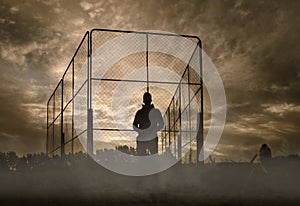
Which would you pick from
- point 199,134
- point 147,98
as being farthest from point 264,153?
point 147,98

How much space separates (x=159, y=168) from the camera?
1202 centimetres

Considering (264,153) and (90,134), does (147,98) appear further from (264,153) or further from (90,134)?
(264,153)

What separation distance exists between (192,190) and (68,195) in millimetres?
2559

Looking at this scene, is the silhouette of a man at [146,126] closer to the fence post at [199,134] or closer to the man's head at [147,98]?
the man's head at [147,98]

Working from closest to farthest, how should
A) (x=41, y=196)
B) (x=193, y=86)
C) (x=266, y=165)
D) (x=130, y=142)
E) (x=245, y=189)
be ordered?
(x=41, y=196)
(x=245, y=189)
(x=266, y=165)
(x=130, y=142)
(x=193, y=86)

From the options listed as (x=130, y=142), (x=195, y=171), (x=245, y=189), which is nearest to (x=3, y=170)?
(x=130, y=142)

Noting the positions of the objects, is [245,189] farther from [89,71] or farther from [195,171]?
[89,71]

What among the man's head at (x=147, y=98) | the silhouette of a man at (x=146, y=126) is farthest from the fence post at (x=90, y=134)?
the man's head at (x=147, y=98)

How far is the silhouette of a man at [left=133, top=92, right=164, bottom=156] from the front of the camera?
40.5 ft

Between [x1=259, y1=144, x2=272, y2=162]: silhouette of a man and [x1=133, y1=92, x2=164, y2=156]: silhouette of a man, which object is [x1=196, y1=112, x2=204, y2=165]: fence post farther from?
[x1=259, y1=144, x2=272, y2=162]: silhouette of a man

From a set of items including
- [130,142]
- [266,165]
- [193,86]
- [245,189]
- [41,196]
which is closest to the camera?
[41,196]

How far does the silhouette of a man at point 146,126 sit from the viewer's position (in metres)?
12.3

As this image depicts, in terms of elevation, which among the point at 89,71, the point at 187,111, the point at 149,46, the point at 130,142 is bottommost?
the point at 130,142

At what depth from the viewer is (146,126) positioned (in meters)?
12.4
